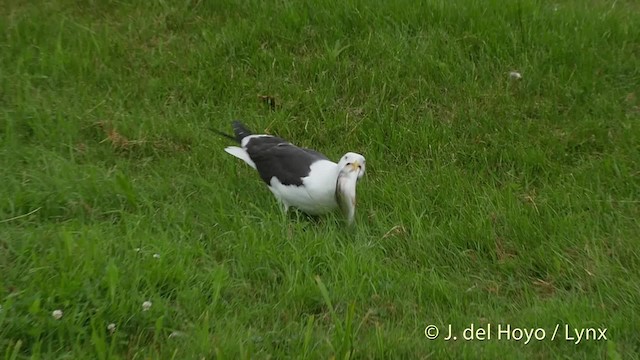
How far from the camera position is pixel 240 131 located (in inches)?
192

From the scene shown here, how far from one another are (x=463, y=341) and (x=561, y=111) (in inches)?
102

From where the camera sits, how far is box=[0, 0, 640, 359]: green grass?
3.26m

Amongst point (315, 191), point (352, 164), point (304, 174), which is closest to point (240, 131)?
point (304, 174)

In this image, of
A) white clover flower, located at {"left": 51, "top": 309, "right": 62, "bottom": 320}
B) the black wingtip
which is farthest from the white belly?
white clover flower, located at {"left": 51, "top": 309, "right": 62, "bottom": 320}

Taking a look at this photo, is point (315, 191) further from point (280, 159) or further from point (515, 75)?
point (515, 75)

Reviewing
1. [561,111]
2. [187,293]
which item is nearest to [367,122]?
[561,111]

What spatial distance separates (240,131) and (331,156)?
2.05 ft

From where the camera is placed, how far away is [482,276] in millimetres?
3893

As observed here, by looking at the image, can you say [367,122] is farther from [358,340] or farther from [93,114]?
[358,340]

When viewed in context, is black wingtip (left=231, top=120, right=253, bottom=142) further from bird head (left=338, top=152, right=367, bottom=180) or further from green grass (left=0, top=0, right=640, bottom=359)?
bird head (left=338, top=152, right=367, bottom=180)

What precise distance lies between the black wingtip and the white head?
3.09 feet

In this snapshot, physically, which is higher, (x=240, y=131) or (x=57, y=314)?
(x=57, y=314)

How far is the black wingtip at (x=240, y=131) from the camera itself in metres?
4.85

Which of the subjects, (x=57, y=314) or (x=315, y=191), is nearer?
(x=57, y=314)
